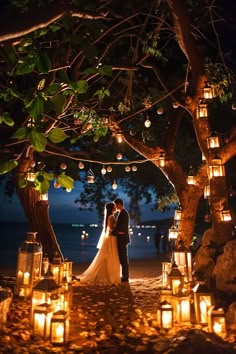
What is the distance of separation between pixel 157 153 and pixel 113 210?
160 centimetres

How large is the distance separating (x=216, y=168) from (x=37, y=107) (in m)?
4.82

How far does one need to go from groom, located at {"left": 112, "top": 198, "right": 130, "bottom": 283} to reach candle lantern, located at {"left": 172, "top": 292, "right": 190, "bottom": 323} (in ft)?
11.7

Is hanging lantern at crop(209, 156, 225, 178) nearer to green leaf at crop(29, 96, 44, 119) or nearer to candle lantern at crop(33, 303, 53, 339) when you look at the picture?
candle lantern at crop(33, 303, 53, 339)

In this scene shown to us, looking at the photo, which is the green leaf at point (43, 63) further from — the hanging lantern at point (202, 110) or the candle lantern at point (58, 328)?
the hanging lantern at point (202, 110)

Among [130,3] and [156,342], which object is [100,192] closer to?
[130,3]

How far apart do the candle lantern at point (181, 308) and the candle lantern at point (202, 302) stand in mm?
154

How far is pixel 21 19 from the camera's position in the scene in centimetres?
262

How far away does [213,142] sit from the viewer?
7031mm

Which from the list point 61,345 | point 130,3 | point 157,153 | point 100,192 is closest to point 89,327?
point 61,345

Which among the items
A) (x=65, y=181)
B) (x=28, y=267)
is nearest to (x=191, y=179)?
(x=28, y=267)

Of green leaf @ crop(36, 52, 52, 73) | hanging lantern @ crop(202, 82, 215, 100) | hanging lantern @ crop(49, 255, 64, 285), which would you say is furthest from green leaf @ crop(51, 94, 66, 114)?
hanging lantern @ crop(202, 82, 215, 100)

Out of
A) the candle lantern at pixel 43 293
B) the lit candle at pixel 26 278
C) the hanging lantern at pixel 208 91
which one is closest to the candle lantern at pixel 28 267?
the lit candle at pixel 26 278

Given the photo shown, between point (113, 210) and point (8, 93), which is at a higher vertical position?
point (8, 93)

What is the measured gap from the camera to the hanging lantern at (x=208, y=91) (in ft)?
23.2
